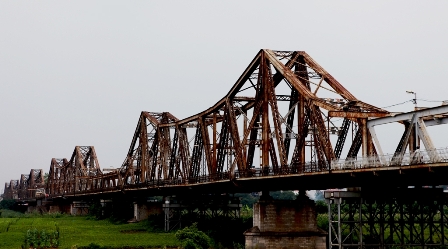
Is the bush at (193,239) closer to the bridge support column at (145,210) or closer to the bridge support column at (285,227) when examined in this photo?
the bridge support column at (285,227)

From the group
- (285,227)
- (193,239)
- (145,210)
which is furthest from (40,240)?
(145,210)

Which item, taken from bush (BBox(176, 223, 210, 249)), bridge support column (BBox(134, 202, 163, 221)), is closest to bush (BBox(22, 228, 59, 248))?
bush (BBox(176, 223, 210, 249))

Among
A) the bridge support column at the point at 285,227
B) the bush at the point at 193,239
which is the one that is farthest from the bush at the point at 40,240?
the bridge support column at the point at 285,227

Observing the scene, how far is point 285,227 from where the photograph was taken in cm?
5841

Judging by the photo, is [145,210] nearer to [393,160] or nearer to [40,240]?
[40,240]

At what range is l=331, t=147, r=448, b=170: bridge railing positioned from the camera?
39.8 meters

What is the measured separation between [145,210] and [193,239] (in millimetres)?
44840

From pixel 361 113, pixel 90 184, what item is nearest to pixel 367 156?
pixel 361 113

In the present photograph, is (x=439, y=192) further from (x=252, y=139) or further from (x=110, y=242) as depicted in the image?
(x=110, y=242)

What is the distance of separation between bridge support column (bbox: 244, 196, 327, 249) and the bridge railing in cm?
1061

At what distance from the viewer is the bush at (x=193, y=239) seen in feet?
208

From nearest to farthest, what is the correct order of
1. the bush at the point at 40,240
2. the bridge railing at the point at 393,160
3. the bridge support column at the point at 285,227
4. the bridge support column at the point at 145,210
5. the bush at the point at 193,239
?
the bridge railing at the point at 393,160
the bridge support column at the point at 285,227
the bush at the point at 193,239
the bush at the point at 40,240
the bridge support column at the point at 145,210

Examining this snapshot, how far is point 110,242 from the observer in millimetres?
69312

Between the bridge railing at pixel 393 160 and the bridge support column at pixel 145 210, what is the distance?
62707mm
